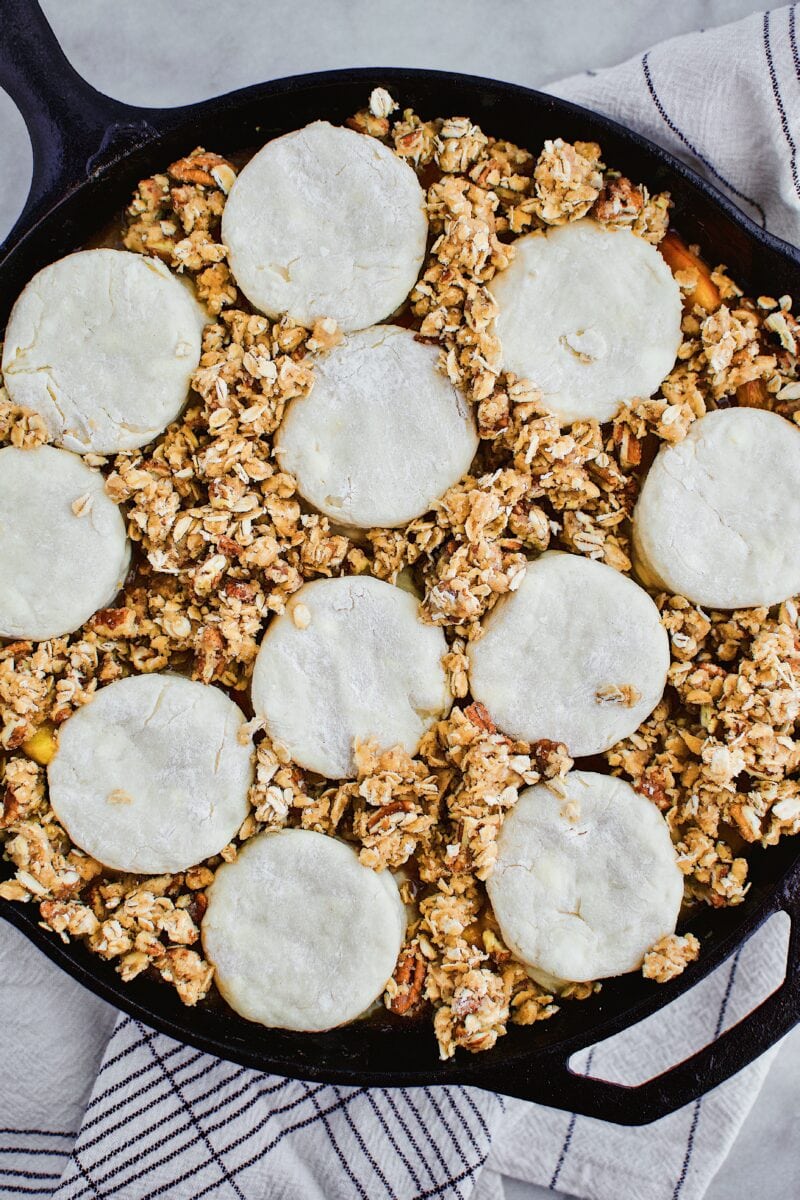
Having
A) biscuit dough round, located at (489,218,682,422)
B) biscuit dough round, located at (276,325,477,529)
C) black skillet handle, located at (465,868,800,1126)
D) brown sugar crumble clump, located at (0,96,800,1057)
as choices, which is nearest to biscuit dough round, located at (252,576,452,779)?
brown sugar crumble clump, located at (0,96,800,1057)

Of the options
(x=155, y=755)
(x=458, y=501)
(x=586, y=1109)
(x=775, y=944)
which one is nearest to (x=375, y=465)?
(x=458, y=501)

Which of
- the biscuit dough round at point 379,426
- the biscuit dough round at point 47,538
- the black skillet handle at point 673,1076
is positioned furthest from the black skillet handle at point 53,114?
the black skillet handle at point 673,1076

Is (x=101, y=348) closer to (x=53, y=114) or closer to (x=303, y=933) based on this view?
(x=53, y=114)

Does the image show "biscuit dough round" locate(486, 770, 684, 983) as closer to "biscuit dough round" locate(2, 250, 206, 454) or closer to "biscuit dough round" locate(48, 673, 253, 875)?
"biscuit dough round" locate(48, 673, 253, 875)

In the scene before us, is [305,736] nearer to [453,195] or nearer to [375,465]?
[375,465]

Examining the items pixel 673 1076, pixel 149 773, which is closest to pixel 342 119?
pixel 149 773
